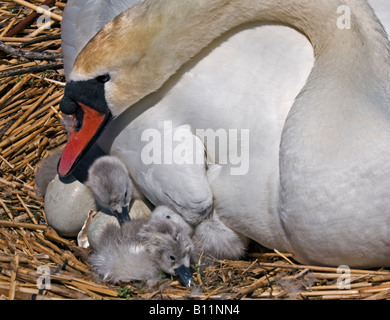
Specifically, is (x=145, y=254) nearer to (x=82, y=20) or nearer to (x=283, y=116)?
(x=283, y=116)

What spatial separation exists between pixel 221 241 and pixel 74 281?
809 millimetres

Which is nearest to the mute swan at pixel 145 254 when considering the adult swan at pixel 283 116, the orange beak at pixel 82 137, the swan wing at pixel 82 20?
the adult swan at pixel 283 116

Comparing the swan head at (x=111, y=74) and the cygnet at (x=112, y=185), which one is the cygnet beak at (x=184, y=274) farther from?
the swan head at (x=111, y=74)

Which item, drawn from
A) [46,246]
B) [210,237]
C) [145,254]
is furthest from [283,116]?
[46,246]

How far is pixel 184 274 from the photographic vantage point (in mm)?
3514

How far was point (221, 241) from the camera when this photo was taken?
3697mm

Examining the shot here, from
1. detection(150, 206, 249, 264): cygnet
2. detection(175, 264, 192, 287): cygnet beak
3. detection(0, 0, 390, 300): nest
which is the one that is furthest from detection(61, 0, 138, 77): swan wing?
detection(175, 264, 192, 287): cygnet beak

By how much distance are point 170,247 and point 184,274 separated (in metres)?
0.16

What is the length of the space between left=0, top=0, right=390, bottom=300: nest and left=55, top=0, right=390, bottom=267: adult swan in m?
0.15

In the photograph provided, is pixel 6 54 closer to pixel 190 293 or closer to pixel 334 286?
pixel 190 293

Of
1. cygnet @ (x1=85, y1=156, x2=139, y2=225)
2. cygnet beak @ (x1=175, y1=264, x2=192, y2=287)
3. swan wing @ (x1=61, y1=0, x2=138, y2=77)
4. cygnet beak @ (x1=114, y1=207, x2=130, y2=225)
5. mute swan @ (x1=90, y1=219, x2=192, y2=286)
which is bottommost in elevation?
cygnet beak @ (x1=175, y1=264, x2=192, y2=287)

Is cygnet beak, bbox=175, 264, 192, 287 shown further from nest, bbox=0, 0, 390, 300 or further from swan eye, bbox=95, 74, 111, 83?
swan eye, bbox=95, 74, 111, 83

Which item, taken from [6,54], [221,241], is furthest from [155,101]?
[6,54]

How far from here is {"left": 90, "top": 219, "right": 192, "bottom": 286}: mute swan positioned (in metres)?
3.52
